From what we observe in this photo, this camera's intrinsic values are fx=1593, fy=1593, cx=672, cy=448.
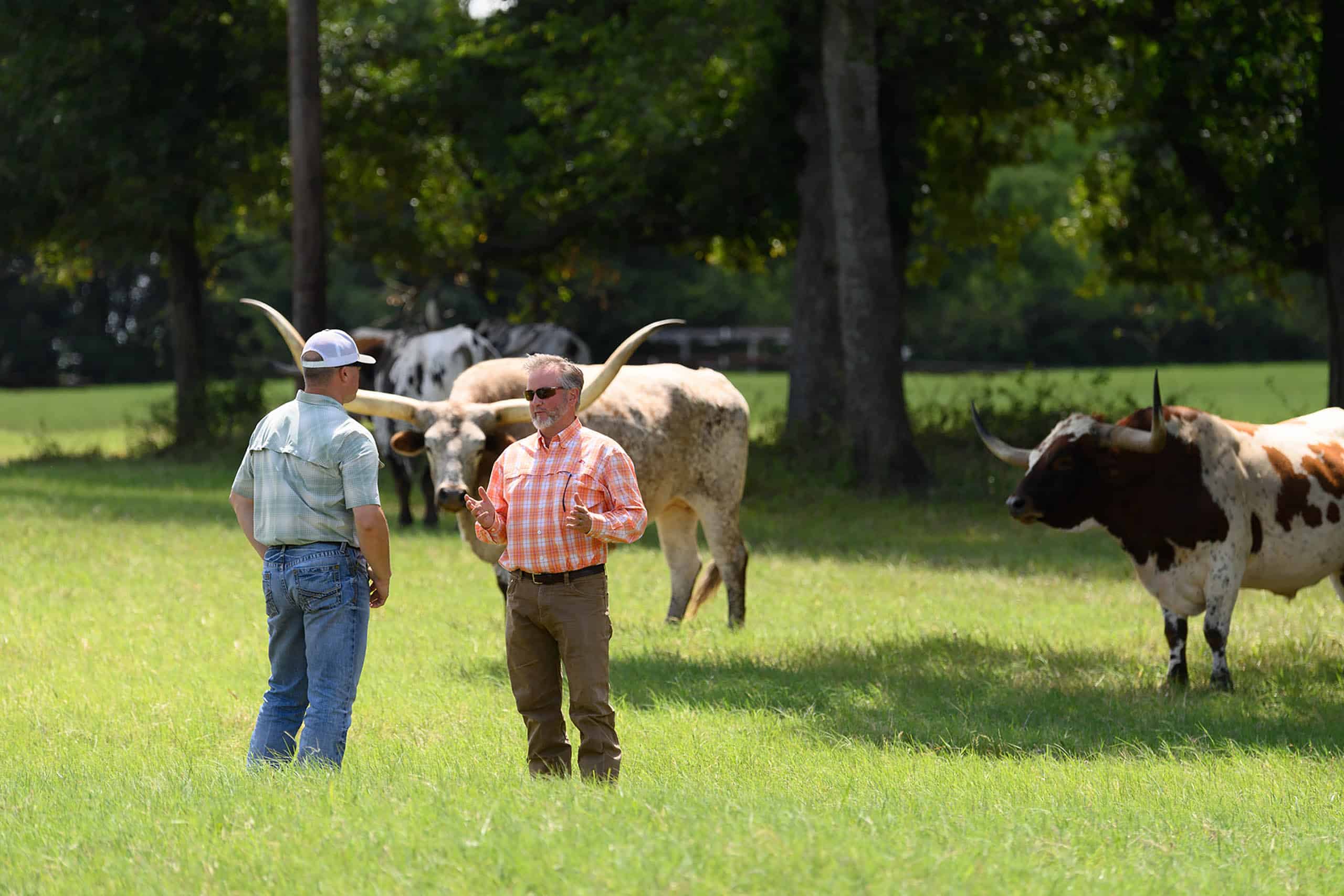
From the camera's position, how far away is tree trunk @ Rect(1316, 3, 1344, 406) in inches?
757

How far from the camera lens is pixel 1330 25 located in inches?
770

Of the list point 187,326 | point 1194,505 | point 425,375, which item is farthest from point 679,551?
point 187,326

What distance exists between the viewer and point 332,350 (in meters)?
6.23

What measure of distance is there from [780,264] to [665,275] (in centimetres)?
601

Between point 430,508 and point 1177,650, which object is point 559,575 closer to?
point 1177,650

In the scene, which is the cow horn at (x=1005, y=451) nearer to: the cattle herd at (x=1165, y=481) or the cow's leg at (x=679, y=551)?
the cattle herd at (x=1165, y=481)

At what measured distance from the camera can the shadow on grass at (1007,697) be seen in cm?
783

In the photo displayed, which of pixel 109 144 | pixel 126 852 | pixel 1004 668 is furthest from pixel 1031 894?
Result: pixel 109 144

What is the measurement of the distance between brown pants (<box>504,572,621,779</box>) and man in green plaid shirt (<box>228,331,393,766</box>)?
0.56 meters

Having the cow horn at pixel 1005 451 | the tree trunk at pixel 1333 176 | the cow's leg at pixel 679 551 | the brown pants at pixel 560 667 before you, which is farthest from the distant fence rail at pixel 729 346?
the brown pants at pixel 560 667

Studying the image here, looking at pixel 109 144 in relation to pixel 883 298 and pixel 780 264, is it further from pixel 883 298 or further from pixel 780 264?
pixel 780 264

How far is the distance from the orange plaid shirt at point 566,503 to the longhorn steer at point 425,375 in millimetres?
11421

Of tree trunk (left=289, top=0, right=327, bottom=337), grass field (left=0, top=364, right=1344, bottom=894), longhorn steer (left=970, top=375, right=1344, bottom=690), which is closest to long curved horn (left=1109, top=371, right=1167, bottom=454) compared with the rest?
longhorn steer (left=970, top=375, right=1344, bottom=690)

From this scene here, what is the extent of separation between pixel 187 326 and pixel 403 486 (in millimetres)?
11861
